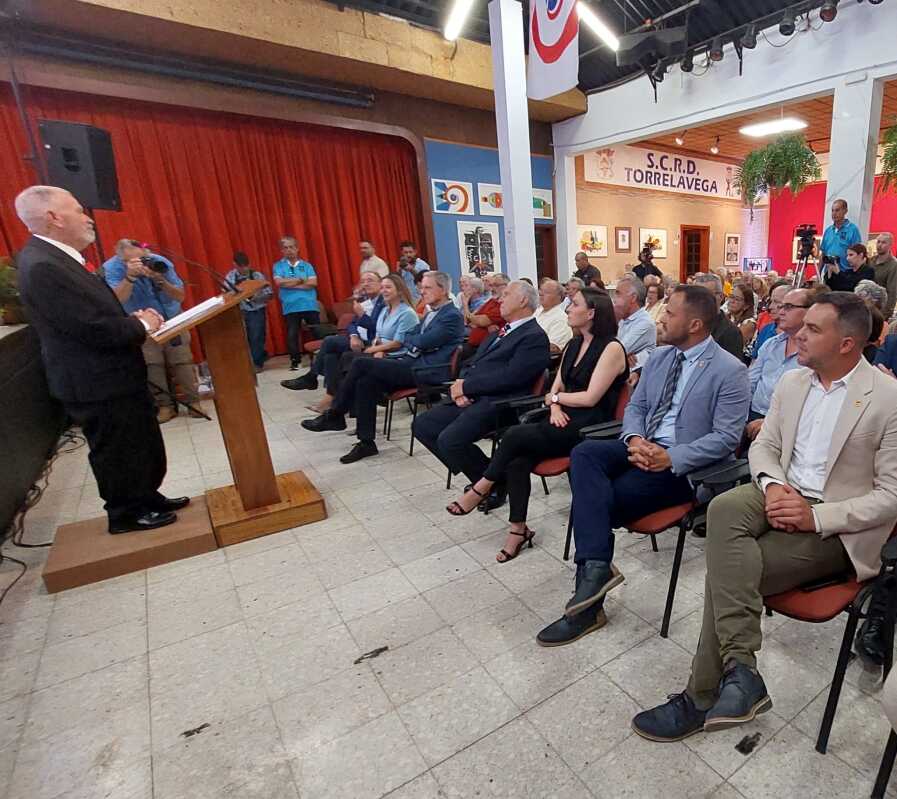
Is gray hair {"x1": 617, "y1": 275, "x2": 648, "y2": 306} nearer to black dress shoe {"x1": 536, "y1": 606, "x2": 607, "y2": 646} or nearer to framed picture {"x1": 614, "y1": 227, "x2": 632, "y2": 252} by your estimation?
black dress shoe {"x1": 536, "y1": 606, "x2": 607, "y2": 646}

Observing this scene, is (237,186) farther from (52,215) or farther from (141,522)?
(141,522)

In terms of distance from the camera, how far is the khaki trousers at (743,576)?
1267 millimetres

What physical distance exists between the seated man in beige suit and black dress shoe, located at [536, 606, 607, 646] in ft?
1.14

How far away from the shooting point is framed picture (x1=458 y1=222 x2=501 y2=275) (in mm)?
8023

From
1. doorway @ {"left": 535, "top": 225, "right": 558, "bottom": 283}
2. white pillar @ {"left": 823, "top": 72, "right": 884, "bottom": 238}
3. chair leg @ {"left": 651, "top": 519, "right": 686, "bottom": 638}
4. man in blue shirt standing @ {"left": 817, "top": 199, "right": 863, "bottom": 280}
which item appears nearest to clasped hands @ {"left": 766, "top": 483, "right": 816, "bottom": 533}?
chair leg @ {"left": 651, "top": 519, "right": 686, "bottom": 638}

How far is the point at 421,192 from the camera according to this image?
752 centimetres

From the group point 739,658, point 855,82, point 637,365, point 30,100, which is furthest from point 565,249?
point 739,658

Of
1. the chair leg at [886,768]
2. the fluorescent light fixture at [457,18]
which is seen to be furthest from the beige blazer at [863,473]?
the fluorescent light fixture at [457,18]

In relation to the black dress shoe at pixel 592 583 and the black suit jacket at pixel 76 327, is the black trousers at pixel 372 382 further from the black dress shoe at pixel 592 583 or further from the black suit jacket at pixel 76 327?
the black dress shoe at pixel 592 583

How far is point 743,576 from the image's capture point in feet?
4.17

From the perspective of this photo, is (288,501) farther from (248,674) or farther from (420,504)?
(248,674)

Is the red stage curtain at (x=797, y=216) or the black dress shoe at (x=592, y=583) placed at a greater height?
the red stage curtain at (x=797, y=216)

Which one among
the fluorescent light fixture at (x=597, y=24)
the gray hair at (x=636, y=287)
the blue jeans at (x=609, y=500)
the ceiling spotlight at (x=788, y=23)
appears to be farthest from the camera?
the fluorescent light fixture at (x=597, y=24)

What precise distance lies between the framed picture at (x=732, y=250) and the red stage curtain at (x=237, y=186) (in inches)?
367
